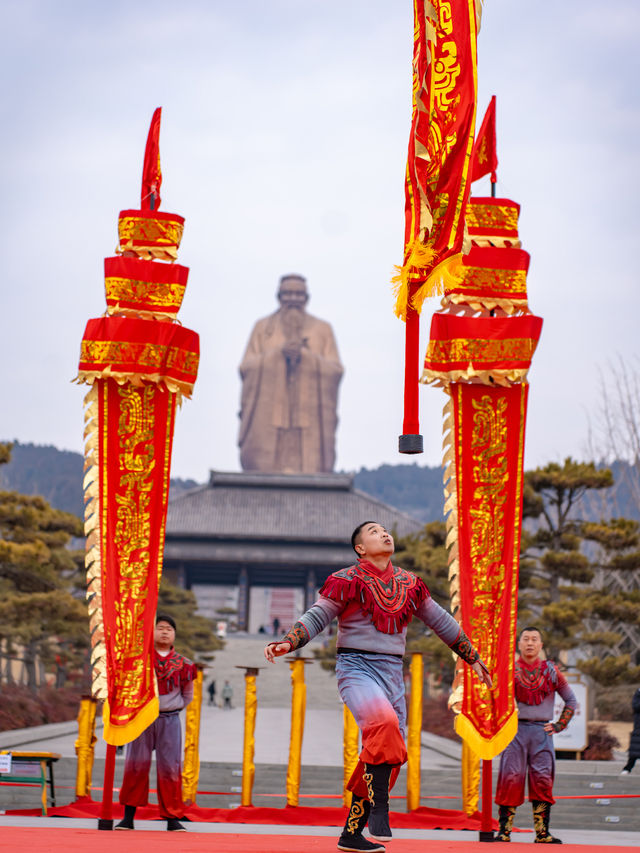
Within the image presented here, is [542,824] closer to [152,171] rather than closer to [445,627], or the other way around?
[445,627]

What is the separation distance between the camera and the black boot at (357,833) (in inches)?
161

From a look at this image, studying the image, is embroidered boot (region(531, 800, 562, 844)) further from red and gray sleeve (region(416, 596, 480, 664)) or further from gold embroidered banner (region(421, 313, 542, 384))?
gold embroidered banner (region(421, 313, 542, 384))

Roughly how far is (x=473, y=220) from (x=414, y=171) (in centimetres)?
177

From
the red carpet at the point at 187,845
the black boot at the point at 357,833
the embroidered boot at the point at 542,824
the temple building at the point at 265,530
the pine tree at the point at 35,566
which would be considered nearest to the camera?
the red carpet at the point at 187,845

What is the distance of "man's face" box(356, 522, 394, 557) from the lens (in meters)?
4.54

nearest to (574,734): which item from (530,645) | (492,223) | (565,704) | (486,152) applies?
(565,704)

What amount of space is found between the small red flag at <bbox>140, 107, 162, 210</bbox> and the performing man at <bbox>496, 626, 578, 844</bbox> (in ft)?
12.3

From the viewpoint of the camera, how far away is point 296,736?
8.39 meters

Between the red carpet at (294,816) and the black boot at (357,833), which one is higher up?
the black boot at (357,833)

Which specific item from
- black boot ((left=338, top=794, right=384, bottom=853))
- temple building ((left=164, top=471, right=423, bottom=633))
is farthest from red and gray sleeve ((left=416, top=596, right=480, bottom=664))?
temple building ((left=164, top=471, right=423, bottom=633))

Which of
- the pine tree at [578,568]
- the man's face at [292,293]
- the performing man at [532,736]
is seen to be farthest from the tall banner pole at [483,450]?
the man's face at [292,293]

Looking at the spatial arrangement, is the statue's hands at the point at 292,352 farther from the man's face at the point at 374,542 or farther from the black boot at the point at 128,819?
the man's face at the point at 374,542

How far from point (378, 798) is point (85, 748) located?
4682 millimetres

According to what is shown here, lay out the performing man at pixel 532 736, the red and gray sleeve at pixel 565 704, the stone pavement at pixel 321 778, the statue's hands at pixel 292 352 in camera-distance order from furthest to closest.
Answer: the statue's hands at pixel 292 352 → the stone pavement at pixel 321 778 → the red and gray sleeve at pixel 565 704 → the performing man at pixel 532 736
